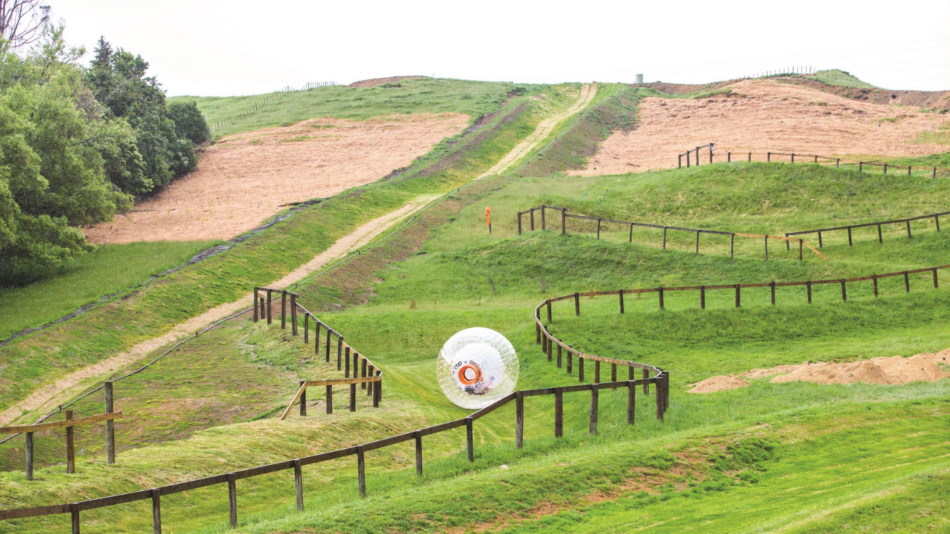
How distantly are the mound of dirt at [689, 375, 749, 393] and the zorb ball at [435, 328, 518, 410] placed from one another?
15.9 feet

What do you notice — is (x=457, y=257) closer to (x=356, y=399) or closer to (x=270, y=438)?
(x=356, y=399)

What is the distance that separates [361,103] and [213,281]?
66928 millimetres

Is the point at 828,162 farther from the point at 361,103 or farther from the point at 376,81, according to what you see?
the point at 376,81

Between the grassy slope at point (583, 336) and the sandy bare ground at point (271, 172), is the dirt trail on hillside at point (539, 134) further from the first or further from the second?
the grassy slope at point (583, 336)

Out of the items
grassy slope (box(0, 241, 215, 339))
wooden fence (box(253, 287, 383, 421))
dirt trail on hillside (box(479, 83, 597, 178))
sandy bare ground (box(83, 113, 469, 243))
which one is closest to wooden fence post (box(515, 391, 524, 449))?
wooden fence (box(253, 287, 383, 421))

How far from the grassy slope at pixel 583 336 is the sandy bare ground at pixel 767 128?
1474 cm

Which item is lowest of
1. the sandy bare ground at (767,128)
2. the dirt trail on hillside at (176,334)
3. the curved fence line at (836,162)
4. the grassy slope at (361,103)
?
the dirt trail on hillside at (176,334)

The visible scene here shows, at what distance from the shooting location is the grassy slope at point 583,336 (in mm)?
13000

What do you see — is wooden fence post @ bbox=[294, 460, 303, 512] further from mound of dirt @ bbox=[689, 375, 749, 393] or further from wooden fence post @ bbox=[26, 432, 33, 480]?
mound of dirt @ bbox=[689, 375, 749, 393]

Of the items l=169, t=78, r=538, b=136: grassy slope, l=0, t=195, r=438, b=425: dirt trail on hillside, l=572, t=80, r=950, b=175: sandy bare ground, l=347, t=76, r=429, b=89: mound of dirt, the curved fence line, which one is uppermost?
l=347, t=76, r=429, b=89: mound of dirt

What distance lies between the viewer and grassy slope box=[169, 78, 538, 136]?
3615 inches

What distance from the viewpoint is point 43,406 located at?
2247cm

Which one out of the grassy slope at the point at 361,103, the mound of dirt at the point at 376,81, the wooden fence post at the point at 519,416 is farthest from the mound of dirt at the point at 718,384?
the mound of dirt at the point at 376,81

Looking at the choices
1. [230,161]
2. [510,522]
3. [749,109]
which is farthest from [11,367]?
[749,109]
